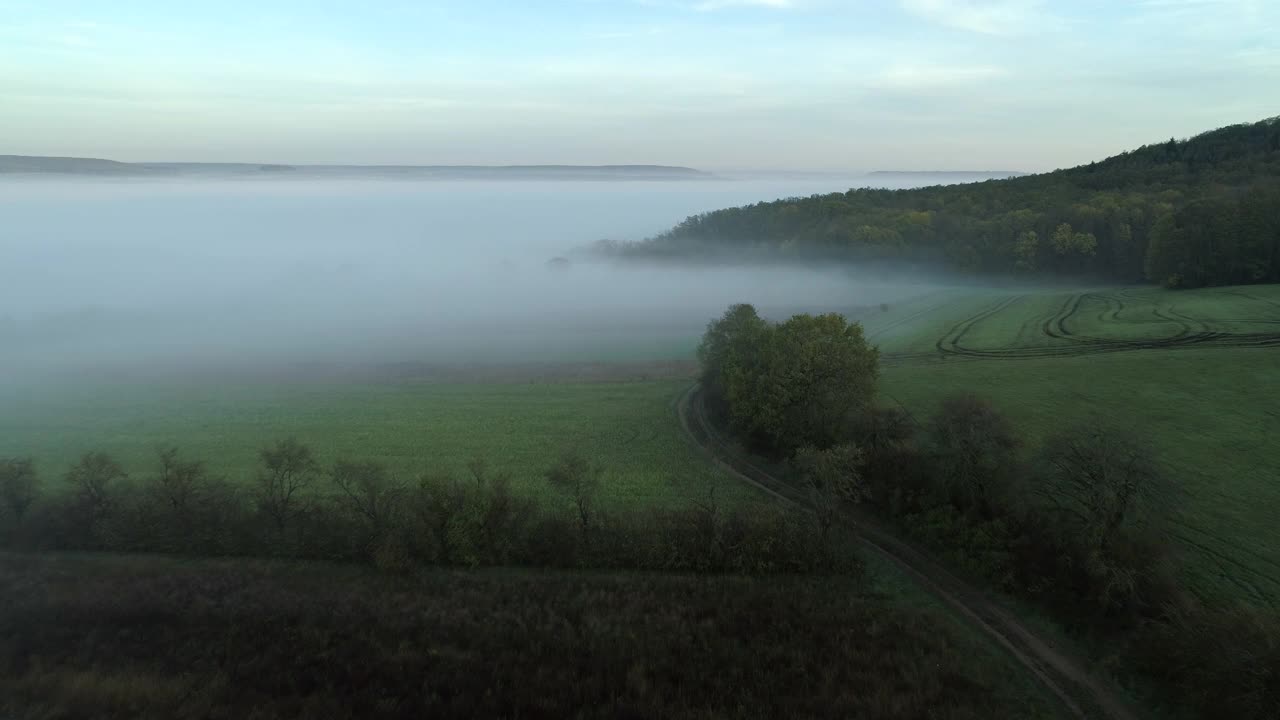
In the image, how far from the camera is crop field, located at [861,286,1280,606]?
87.9 ft

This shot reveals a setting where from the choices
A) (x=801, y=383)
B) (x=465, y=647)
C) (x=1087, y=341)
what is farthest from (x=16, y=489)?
(x=1087, y=341)

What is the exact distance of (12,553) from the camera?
94.7 feet

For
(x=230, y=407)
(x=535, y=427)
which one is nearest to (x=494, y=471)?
(x=535, y=427)

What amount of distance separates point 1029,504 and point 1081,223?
89.7 metres

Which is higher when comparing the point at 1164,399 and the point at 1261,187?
the point at 1261,187

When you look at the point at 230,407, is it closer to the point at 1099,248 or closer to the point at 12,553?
the point at 12,553

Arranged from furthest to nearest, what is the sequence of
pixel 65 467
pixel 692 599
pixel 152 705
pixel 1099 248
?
pixel 1099 248, pixel 65 467, pixel 692 599, pixel 152 705

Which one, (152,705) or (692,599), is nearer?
(152,705)

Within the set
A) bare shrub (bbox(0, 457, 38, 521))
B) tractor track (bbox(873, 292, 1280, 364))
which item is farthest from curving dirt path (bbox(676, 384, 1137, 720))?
bare shrub (bbox(0, 457, 38, 521))

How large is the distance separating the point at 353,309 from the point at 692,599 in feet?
295

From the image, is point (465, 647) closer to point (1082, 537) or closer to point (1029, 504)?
point (1082, 537)

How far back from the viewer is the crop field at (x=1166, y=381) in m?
26.8

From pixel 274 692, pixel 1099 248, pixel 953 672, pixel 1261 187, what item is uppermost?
pixel 1261 187

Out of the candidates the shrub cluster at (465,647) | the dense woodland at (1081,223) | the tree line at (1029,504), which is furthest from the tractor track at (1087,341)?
the shrub cluster at (465,647)
